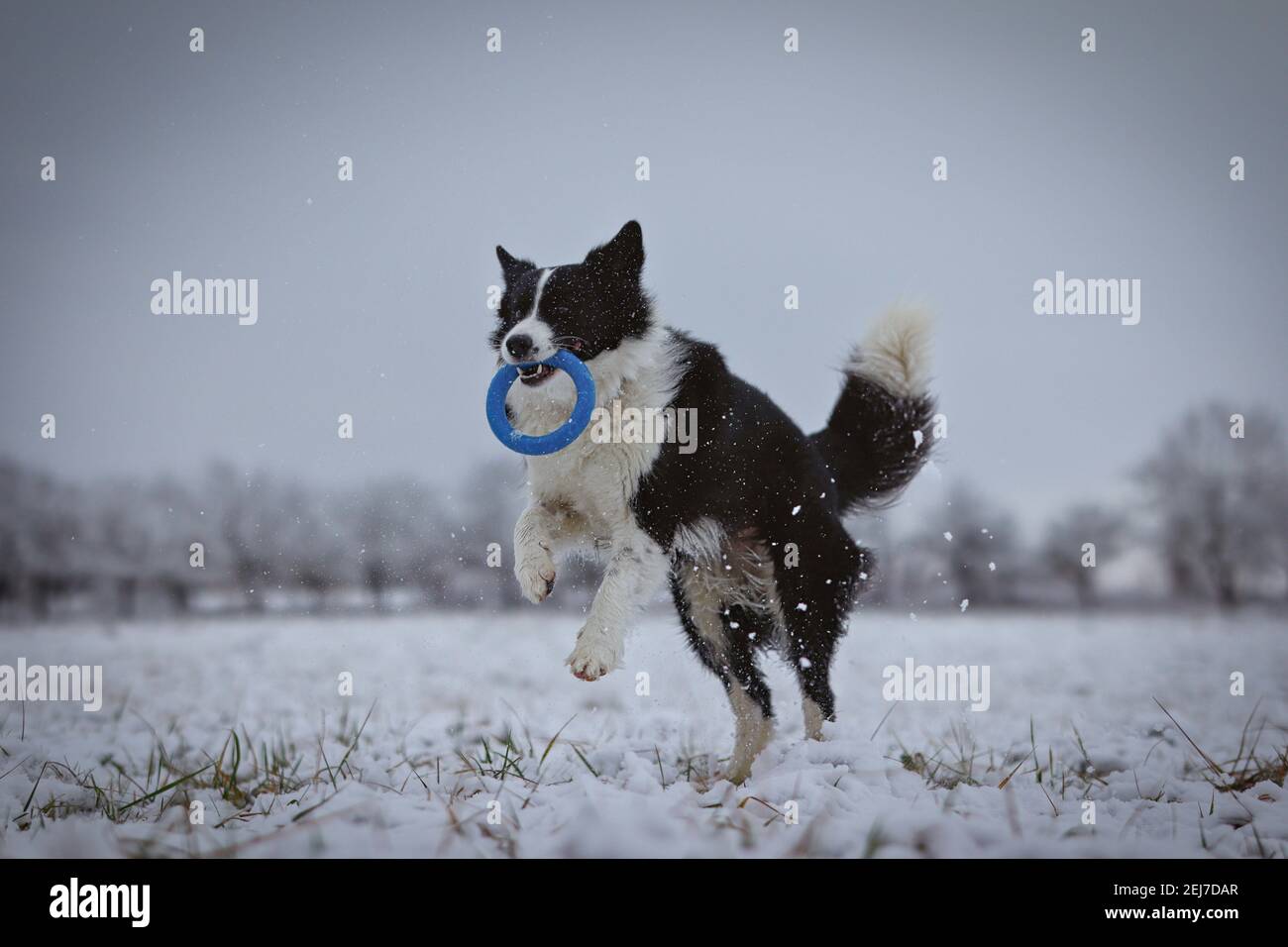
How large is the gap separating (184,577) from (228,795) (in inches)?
523

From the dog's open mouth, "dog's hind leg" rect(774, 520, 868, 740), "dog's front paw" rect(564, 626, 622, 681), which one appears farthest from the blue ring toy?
"dog's hind leg" rect(774, 520, 868, 740)

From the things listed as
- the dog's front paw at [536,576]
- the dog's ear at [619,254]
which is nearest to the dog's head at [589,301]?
the dog's ear at [619,254]

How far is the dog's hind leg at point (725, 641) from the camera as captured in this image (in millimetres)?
4395

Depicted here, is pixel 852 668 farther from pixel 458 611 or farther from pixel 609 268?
pixel 458 611

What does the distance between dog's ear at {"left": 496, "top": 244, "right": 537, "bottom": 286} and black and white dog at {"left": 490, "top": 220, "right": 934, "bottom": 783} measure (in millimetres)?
10

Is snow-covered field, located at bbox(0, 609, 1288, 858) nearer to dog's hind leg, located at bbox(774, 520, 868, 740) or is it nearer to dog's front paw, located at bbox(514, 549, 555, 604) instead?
dog's hind leg, located at bbox(774, 520, 868, 740)

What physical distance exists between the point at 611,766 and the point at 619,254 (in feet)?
7.91

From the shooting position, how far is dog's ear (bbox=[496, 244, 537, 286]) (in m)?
4.40

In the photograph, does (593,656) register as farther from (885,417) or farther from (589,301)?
(885,417)

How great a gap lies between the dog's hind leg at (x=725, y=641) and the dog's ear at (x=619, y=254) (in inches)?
57.9

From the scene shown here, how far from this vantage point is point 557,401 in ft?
13.5

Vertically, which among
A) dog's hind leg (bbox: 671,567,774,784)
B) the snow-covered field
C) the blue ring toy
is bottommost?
the snow-covered field

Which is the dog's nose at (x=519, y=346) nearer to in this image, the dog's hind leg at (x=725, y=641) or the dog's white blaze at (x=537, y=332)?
the dog's white blaze at (x=537, y=332)

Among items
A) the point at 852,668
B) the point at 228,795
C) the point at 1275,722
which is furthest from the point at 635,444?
the point at 852,668
